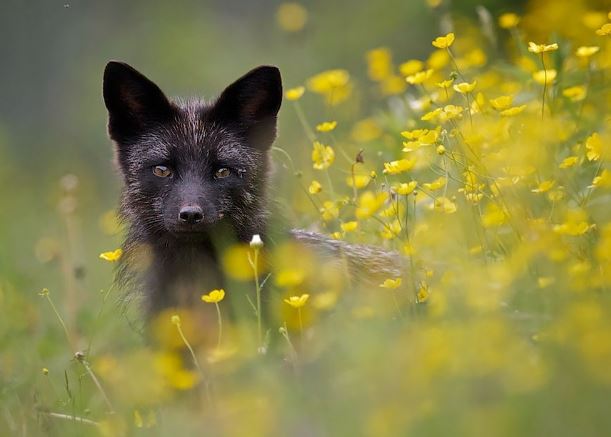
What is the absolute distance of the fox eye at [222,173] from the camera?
5.70 metres

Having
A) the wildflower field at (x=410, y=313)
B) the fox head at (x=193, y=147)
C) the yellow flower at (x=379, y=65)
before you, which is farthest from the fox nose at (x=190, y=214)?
the yellow flower at (x=379, y=65)

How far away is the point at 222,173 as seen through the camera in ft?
18.8

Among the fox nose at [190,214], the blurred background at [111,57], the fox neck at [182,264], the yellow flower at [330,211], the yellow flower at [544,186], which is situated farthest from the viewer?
the blurred background at [111,57]

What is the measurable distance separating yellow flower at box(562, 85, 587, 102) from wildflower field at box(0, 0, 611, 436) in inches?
1.1

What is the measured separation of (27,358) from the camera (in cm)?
554

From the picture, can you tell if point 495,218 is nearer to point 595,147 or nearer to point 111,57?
point 595,147

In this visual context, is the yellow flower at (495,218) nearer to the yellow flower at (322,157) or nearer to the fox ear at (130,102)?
the yellow flower at (322,157)

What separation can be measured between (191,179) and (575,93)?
228cm

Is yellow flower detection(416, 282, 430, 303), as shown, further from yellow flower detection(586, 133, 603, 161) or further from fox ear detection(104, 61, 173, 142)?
fox ear detection(104, 61, 173, 142)

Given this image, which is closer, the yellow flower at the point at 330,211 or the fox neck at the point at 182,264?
the fox neck at the point at 182,264

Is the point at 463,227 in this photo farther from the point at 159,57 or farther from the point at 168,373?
the point at 159,57

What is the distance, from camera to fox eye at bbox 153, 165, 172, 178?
5680mm

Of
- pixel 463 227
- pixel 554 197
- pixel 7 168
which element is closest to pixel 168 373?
pixel 463 227

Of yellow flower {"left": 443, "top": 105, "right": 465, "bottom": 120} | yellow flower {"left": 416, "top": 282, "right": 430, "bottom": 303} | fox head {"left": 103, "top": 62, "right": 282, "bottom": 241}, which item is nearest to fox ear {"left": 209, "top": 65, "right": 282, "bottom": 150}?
fox head {"left": 103, "top": 62, "right": 282, "bottom": 241}
